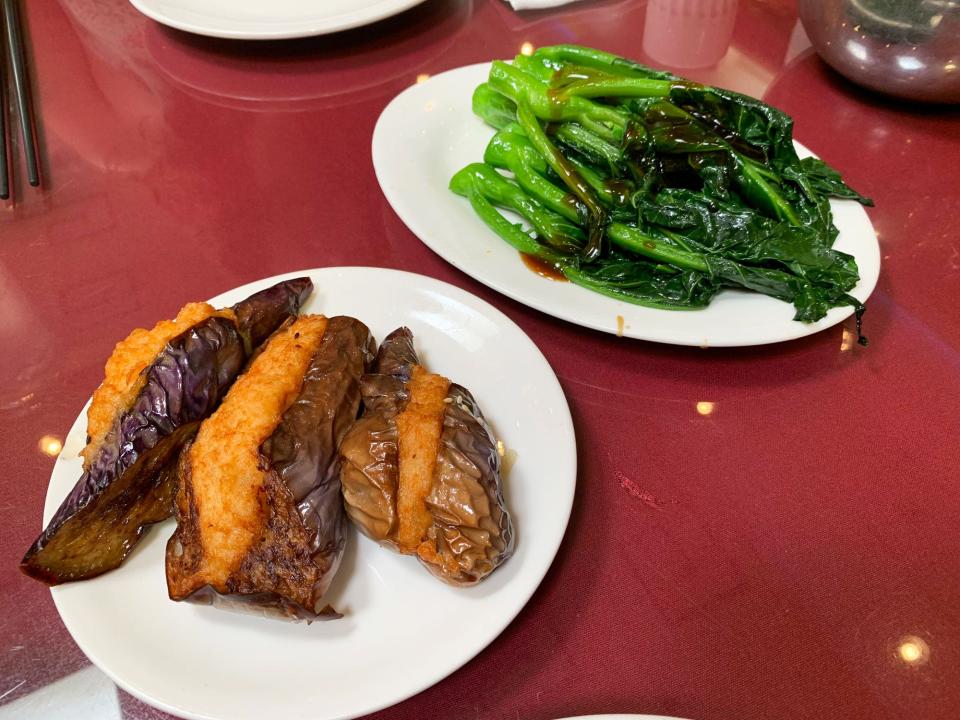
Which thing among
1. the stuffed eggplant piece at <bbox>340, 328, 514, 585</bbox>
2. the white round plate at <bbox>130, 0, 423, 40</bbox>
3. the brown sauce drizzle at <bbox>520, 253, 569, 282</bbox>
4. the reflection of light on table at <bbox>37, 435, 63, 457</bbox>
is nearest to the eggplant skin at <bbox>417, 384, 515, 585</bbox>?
the stuffed eggplant piece at <bbox>340, 328, 514, 585</bbox>

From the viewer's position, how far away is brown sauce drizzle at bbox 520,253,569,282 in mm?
1779

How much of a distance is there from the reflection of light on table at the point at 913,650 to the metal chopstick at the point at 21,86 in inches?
104

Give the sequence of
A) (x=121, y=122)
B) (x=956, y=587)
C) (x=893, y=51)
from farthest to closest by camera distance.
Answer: (x=121, y=122)
(x=893, y=51)
(x=956, y=587)

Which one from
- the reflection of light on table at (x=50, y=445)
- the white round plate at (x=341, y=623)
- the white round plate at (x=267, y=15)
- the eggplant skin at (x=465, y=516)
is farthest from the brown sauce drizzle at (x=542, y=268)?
the white round plate at (x=267, y=15)

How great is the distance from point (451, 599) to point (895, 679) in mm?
800

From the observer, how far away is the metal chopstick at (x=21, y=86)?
7.34 ft

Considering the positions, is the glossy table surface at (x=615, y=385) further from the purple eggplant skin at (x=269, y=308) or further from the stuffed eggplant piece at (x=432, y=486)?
the purple eggplant skin at (x=269, y=308)

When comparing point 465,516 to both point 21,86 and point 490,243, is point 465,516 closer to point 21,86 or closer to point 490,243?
point 490,243

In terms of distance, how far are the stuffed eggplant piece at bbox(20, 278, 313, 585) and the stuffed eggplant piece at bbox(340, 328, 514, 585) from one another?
0.32 m

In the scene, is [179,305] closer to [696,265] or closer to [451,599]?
[451,599]

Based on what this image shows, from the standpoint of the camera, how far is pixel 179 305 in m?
1.86

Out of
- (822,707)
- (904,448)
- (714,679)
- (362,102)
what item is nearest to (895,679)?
(822,707)

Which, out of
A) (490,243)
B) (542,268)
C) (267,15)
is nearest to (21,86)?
(267,15)

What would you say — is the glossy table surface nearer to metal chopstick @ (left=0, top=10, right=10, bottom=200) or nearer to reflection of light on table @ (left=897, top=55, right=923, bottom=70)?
metal chopstick @ (left=0, top=10, right=10, bottom=200)
